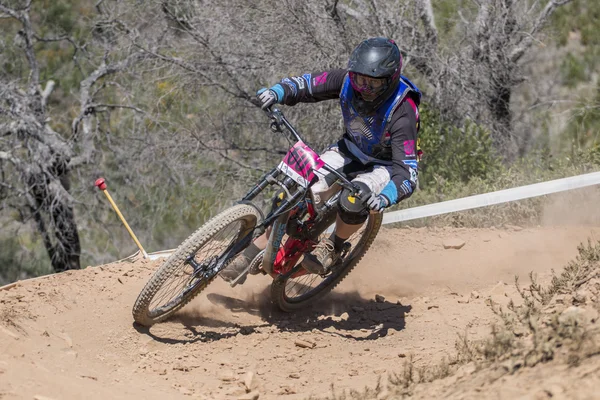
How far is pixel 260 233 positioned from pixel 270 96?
1071 mm

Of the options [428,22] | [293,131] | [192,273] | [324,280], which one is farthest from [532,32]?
[192,273]

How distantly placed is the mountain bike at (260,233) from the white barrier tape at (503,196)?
1748mm

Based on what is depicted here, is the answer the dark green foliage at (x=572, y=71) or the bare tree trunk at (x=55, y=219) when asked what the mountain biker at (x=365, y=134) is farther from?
the dark green foliage at (x=572, y=71)

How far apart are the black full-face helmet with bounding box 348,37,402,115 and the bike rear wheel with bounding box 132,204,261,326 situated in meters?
1.22

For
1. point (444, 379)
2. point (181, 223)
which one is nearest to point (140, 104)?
point (181, 223)

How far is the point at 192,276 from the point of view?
19.1 feet

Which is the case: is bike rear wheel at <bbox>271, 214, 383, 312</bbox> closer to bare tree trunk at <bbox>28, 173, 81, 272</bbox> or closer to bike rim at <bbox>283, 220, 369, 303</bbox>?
bike rim at <bbox>283, 220, 369, 303</bbox>

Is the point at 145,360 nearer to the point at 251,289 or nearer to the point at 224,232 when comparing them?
the point at 224,232

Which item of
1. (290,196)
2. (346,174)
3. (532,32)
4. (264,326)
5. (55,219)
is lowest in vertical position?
(264,326)

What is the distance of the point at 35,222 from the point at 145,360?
33.5ft

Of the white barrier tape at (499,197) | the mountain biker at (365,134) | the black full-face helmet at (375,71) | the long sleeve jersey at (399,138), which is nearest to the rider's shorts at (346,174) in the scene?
the mountain biker at (365,134)

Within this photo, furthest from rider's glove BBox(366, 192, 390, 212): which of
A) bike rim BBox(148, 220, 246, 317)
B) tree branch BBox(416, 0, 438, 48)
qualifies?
tree branch BBox(416, 0, 438, 48)

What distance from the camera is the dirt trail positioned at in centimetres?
518

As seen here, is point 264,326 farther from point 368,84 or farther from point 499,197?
point 499,197
